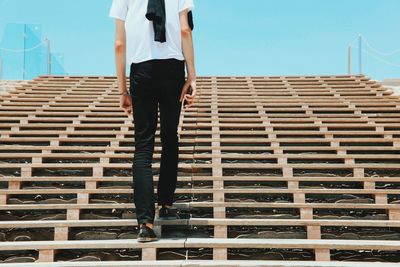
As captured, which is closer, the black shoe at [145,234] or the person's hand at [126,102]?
the black shoe at [145,234]

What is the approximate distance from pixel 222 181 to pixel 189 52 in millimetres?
1212

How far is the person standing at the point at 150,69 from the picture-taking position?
91.1 inches

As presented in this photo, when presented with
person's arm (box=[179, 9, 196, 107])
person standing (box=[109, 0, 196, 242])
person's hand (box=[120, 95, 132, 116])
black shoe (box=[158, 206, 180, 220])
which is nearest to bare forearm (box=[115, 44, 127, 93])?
person standing (box=[109, 0, 196, 242])

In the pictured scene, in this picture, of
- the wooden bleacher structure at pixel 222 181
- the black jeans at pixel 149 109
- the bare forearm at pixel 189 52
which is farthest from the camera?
the wooden bleacher structure at pixel 222 181

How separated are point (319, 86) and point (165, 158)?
5116mm

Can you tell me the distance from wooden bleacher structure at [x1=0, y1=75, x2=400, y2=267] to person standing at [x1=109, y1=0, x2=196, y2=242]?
0.39 metres

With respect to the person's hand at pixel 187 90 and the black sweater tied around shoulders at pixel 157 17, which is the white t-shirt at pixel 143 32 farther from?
the person's hand at pixel 187 90

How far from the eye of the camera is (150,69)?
2.32 metres

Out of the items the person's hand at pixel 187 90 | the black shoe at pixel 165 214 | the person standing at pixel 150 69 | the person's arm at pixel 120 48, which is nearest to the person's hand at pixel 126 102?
the person standing at pixel 150 69

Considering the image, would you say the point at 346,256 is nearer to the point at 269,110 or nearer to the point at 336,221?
the point at 336,221

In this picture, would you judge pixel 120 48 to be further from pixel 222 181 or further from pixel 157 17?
pixel 222 181

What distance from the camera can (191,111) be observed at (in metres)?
5.44

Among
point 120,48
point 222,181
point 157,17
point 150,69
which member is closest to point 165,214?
point 222,181

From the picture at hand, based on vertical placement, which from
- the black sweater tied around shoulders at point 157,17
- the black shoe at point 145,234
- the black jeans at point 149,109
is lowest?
the black shoe at point 145,234
